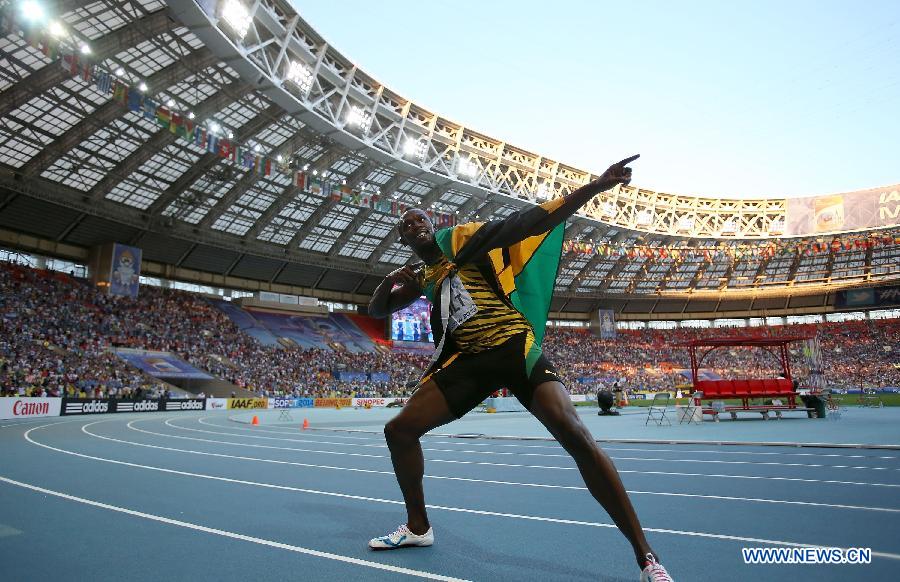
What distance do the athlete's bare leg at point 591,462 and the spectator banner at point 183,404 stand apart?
34.7m

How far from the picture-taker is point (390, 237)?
165 feet

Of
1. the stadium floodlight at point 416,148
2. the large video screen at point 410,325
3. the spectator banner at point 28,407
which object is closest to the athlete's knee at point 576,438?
the spectator banner at point 28,407

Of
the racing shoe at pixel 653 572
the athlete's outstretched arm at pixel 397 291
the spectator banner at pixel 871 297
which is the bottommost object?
the racing shoe at pixel 653 572

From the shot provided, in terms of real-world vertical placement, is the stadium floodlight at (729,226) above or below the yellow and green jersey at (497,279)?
above

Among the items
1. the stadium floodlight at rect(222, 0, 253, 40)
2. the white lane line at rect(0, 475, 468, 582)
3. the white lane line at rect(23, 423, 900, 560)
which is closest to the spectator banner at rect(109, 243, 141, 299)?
the stadium floodlight at rect(222, 0, 253, 40)

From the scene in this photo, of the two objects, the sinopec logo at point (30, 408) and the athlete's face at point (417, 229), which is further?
the sinopec logo at point (30, 408)

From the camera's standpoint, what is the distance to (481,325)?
3.54 meters

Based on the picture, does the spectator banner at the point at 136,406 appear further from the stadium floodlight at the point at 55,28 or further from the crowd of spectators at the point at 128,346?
the stadium floodlight at the point at 55,28

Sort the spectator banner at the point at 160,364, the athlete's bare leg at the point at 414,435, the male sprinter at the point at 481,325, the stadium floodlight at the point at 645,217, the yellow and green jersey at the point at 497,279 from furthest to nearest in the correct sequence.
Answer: the stadium floodlight at the point at 645,217 → the spectator banner at the point at 160,364 → the athlete's bare leg at the point at 414,435 → the yellow and green jersey at the point at 497,279 → the male sprinter at the point at 481,325

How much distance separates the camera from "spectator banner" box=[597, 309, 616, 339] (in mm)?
69438

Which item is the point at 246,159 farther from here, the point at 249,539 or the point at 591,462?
the point at 591,462

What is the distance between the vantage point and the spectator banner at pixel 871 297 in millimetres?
64062

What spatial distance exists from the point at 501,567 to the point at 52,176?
38.7 m

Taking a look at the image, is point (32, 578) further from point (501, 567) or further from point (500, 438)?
point (500, 438)
